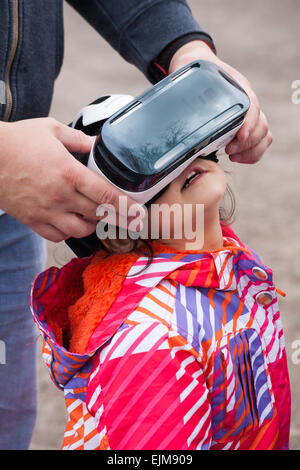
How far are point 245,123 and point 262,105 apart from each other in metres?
2.22

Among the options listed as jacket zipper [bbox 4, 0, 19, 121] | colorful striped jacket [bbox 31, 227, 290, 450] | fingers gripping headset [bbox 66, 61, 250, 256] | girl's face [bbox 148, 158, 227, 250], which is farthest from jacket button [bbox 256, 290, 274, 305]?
jacket zipper [bbox 4, 0, 19, 121]

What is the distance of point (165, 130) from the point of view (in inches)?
29.0

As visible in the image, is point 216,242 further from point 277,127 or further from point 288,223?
point 277,127

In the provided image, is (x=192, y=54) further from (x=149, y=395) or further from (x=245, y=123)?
(x=149, y=395)

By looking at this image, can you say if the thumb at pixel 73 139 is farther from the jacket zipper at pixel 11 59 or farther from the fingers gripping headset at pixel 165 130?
the jacket zipper at pixel 11 59

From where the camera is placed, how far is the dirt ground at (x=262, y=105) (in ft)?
5.72

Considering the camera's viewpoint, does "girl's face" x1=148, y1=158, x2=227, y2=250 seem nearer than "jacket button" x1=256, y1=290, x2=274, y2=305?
Yes

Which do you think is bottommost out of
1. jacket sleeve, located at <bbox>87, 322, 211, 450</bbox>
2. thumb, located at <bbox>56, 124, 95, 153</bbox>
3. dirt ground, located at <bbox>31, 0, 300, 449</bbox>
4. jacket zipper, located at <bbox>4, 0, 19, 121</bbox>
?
dirt ground, located at <bbox>31, 0, 300, 449</bbox>

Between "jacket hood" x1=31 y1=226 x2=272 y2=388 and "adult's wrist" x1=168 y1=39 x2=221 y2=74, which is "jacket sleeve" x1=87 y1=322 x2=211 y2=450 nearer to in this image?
"jacket hood" x1=31 y1=226 x2=272 y2=388

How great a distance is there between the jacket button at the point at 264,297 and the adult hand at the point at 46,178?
0.30 metres

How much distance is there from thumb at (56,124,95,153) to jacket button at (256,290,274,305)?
37 centimetres

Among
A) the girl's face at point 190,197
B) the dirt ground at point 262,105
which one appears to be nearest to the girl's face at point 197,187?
the girl's face at point 190,197

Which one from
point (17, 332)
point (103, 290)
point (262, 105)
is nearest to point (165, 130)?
point (103, 290)

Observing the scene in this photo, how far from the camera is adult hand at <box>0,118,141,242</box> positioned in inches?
29.8
